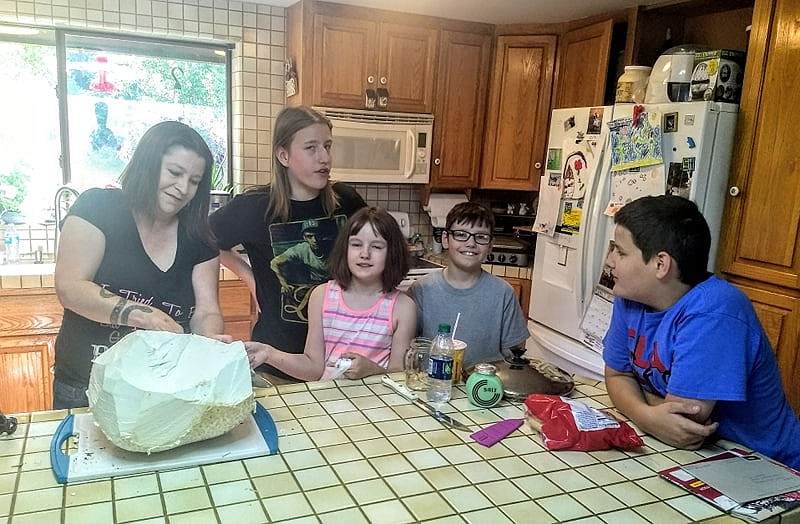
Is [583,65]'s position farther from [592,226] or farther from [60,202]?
[60,202]

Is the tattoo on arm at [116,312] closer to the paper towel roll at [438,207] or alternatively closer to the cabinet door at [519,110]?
the paper towel roll at [438,207]

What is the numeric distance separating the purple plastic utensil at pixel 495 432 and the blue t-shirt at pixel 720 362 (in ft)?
1.09

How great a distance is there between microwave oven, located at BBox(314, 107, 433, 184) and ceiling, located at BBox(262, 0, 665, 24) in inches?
21.5

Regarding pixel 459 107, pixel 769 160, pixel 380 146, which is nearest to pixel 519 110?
pixel 459 107

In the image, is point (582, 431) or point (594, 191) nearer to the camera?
point (582, 431)

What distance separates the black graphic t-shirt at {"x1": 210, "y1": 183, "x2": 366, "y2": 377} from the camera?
6.18ft

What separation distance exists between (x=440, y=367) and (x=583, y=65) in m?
2.44

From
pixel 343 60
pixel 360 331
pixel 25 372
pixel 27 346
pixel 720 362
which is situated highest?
pixel 343 60

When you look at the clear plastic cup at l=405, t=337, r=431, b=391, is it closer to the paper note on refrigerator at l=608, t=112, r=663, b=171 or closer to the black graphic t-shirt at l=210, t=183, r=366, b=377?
the black graphic t-shirt at l=210, t=183, r=366, b=377

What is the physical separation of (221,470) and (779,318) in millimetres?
2162

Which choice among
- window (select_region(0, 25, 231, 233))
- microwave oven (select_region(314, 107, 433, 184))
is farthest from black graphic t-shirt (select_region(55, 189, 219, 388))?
window (select_region(0, 25, 231, 233))

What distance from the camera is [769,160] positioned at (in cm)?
228

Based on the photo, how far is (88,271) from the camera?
1.46 m

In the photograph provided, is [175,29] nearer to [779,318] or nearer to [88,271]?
[88,271]
